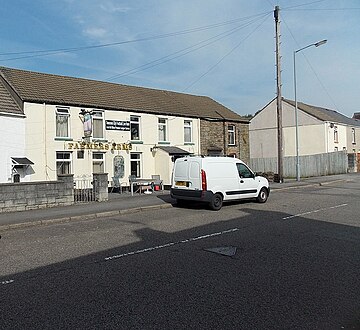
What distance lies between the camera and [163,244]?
27.6 ft

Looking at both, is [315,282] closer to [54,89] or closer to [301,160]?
[54,89]

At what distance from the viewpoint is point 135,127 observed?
82.0ft

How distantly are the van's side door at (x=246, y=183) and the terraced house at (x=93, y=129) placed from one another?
9.34 meters

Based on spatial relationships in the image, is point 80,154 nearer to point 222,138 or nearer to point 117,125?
point 117,125

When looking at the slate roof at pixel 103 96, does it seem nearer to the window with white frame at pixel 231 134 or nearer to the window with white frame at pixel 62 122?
the window with white frame at pixel 62 122

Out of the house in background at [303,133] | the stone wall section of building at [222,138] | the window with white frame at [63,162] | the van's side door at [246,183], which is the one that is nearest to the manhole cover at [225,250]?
the van's side door at [246,183]

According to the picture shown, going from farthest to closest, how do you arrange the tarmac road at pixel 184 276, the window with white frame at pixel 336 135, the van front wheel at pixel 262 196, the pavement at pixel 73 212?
the window with white frame at pixel 336 135
the van front wheel at pixel 262 196
the pavement at pixel 73 212
the tarmac road at pixel 184 276

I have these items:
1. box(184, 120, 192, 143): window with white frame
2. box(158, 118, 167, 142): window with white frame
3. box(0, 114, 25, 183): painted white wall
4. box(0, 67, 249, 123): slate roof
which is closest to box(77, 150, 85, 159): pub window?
box(0, 67, 249, 123): slate roof

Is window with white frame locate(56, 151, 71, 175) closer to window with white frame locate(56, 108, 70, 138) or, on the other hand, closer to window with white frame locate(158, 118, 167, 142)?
window with white frame locate(56, 108, 70, 138)

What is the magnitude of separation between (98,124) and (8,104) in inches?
201

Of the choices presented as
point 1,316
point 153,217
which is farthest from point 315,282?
point 153,217

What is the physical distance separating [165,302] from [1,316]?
1.95 metres

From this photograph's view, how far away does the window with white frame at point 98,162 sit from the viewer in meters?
22.5

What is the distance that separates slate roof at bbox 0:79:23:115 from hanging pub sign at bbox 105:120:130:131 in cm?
509
